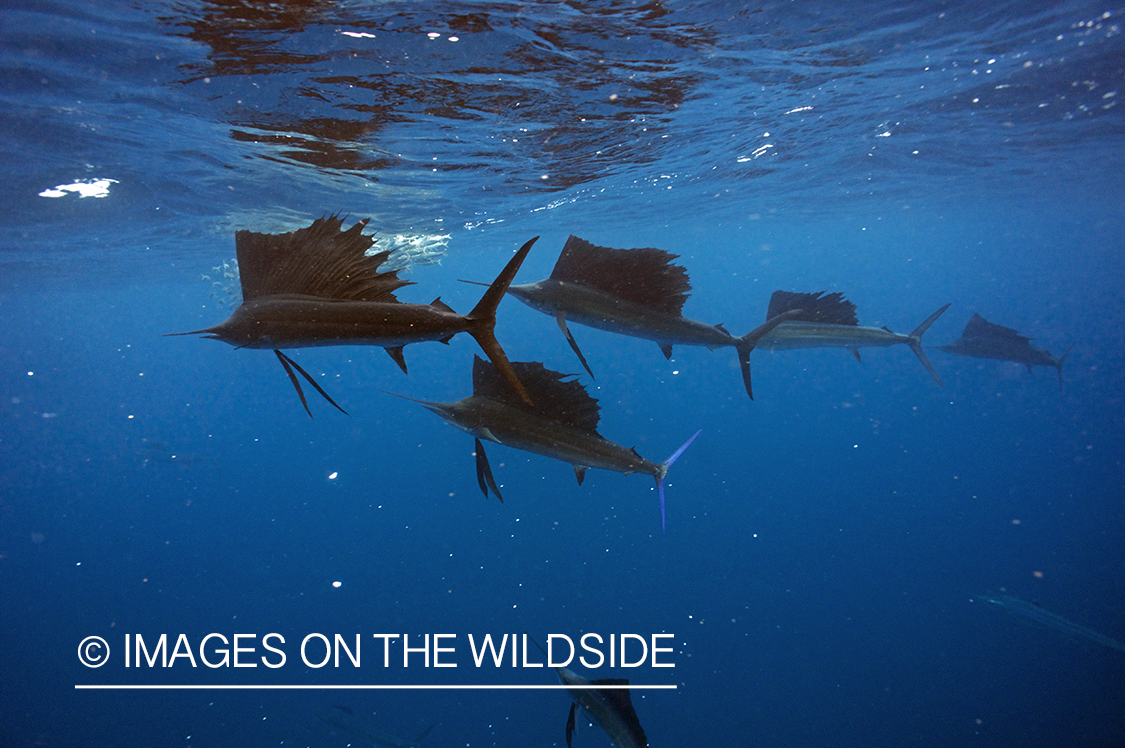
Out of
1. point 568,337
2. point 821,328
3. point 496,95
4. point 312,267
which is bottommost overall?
point 821,328

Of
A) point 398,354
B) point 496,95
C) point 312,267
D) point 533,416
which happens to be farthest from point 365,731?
point 496,95

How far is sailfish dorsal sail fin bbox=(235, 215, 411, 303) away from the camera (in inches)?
80.4

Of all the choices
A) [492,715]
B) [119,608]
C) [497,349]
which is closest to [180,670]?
[119,608]

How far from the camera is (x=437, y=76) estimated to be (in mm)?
7531

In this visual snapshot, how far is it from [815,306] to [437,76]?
6.48 m

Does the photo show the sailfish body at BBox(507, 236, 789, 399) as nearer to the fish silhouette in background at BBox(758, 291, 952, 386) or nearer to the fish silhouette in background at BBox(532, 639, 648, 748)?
the fish silhouette in background at BBox(758, 291, 952, 386)

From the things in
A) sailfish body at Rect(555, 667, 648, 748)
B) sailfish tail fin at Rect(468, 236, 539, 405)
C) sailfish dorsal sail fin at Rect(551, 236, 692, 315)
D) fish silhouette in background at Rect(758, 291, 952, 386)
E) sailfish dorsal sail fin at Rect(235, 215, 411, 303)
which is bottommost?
sailfish body at Rect(555, 667, 648, 748)

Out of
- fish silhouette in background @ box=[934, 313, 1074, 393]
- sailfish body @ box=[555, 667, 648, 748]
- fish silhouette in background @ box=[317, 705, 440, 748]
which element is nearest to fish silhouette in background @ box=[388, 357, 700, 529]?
sailfish body @ box=[555, 667, 648, 748]

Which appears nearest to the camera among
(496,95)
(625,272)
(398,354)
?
(398,354)

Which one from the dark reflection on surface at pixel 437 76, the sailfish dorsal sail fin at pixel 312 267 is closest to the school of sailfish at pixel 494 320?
the sailfish dorsal sail fin at pixel 312 267

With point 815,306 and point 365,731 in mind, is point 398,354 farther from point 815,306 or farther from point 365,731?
point 365,731

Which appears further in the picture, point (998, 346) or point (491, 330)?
point (998, 346)

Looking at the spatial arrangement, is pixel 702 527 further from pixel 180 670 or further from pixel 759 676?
pixel 180 670

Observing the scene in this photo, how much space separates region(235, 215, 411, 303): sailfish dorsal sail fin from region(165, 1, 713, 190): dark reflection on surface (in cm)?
511
